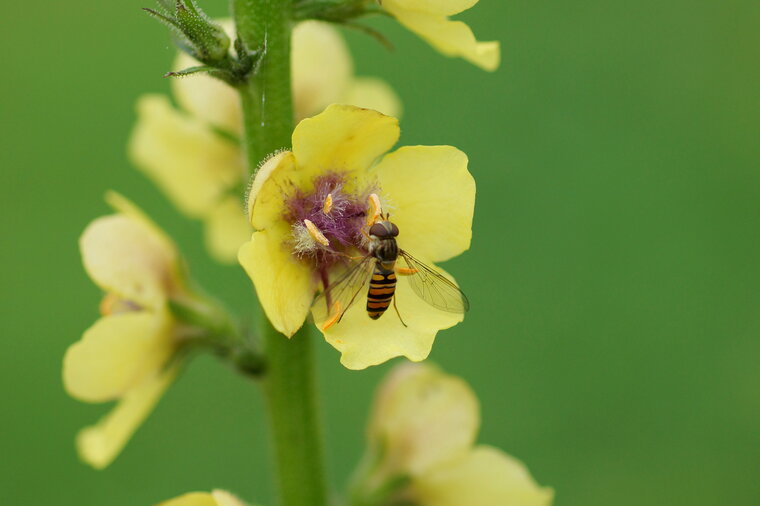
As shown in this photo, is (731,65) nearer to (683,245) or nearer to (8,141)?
(683,245)

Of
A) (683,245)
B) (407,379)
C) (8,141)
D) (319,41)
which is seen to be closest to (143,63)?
(8,141)

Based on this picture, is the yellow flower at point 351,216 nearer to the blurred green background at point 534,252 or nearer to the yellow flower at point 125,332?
the yellow flower at point 125,332

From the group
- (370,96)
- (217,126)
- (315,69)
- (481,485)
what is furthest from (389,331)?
(370,96)

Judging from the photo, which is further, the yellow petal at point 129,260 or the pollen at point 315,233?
the yellow petal at point 129,260

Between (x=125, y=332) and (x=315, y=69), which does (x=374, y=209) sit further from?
(x=315, y=69)

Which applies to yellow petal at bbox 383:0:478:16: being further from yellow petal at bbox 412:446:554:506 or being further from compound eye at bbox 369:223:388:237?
yellow petal at bbox 412:446:554:506

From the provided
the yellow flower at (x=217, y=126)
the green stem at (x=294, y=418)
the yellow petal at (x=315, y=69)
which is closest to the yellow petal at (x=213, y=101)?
A: the yellow flower at (x=217, y=126)
